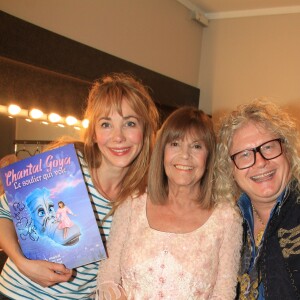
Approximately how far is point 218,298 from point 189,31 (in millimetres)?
3276

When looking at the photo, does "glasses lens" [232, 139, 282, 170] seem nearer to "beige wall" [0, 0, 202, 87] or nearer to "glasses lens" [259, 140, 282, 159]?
"glasses lens" [259, 140, 282, 159]

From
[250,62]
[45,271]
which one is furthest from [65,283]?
→ [250,62]

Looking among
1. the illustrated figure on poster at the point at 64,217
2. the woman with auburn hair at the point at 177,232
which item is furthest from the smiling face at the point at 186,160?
the illustrated figure on poster at the point at 64,217

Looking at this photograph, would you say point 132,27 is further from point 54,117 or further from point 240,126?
point 240,126

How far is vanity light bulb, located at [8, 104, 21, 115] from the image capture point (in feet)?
7.57

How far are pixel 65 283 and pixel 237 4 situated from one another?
3394 mm

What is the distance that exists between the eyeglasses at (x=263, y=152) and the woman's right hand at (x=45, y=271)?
29.7 inches

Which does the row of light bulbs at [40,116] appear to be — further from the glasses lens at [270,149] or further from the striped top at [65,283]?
the glasses lens at [270,149]

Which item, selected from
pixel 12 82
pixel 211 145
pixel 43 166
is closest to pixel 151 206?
pixel 211 145

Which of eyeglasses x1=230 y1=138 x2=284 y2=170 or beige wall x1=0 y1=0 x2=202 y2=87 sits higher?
beige wall x1=0 y1=0 x2=202 y2=87

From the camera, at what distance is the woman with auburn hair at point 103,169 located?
1456mm

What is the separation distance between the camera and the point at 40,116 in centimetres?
248

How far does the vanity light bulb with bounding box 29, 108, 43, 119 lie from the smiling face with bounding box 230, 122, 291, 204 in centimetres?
143

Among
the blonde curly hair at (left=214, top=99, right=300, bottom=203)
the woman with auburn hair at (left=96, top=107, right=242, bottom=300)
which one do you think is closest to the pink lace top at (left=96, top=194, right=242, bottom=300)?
the woman with auburn hair at (left=96, top=107, right=242, bottom=300)
